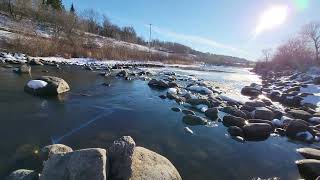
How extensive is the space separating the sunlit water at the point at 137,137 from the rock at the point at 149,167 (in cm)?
118

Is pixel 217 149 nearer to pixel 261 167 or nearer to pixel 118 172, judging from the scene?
pixel 261 167

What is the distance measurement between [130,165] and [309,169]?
5616 mm

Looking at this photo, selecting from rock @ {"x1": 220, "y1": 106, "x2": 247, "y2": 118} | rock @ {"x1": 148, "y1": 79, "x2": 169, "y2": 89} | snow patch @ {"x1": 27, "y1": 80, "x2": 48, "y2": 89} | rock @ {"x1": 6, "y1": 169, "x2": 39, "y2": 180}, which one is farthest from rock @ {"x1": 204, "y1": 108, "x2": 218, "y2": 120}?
rock @ {"x1": 6, "y1": 169, "x2": 39, "y2": 180}

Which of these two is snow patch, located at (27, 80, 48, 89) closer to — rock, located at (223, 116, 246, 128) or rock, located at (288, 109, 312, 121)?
rock, located at (223, 116, 246, 128)

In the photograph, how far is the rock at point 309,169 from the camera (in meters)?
8.46

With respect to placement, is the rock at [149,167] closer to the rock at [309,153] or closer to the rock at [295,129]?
the rock at [309,153]

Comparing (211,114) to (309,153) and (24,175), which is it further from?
(24,175)

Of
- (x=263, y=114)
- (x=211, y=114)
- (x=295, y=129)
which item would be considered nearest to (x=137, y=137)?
(x=211, y=114)

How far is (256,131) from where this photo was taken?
473 inches

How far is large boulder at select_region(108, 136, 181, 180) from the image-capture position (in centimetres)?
585

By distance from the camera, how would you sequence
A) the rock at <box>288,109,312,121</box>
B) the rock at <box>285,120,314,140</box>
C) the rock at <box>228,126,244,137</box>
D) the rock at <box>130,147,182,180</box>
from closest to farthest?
the rock at <box>130,147,182,180</box>, the rock at <box>228,126,244,137</box>, the rock at <box>285,120,314,140</box>, the rock at <box>288,109,312,121</box>

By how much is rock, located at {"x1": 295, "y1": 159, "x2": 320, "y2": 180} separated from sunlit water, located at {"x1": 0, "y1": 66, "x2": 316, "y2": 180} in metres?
0.20

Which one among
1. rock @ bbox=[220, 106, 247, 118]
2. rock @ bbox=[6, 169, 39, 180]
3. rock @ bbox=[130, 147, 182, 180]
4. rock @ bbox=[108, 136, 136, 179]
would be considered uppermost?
rock @ bbox=[108, 136, 136, 179]

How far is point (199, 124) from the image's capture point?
1280cm
